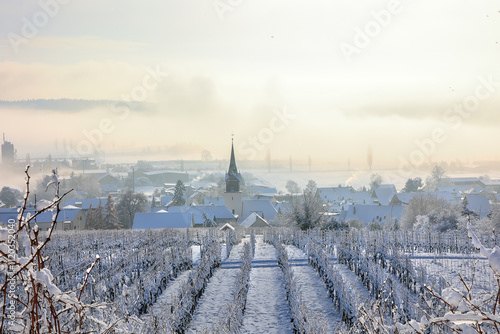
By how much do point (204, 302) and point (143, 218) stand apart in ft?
102

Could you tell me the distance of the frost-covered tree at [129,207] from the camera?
5343cm

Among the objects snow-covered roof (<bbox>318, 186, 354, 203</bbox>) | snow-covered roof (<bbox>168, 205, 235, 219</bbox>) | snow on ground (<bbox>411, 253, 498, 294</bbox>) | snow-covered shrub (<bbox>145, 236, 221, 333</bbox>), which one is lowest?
snow-covered roof (<bbox>318, 186, 354, 203</bbox>)

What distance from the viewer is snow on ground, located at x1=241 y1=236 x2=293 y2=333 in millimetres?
11156

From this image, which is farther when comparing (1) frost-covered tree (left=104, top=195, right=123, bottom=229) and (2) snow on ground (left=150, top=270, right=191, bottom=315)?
(1) frost-covered tree (left=104, top=195, right=123, bottom=229)

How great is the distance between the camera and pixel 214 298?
1394 centimetres

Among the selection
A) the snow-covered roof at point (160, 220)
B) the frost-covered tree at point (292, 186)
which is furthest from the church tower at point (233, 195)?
the frost-covered tree at point (292, 186)

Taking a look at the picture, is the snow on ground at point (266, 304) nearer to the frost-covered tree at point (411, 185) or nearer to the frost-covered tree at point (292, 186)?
the frost-covered tree at point (411, 185)

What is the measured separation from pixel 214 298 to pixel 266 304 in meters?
1.78

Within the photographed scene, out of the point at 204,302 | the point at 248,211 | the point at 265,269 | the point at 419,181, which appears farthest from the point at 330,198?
the point at 204,302

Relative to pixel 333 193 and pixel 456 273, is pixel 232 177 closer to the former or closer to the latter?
pixel 333 193

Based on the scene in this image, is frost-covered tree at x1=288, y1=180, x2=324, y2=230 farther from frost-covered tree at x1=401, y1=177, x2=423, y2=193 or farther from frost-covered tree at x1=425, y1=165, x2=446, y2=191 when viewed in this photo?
frost-covered tree at x1=425, y1=165, x2=446, y2=191

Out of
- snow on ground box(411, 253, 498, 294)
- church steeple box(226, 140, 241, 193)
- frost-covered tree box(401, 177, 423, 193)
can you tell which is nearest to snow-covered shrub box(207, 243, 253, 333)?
snow on ground box(411, 253, 498, 294)

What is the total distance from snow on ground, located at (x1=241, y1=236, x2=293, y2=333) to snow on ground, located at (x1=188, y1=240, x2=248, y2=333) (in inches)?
30.8

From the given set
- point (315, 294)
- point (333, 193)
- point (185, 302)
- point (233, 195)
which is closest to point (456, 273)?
point (315, 294)
